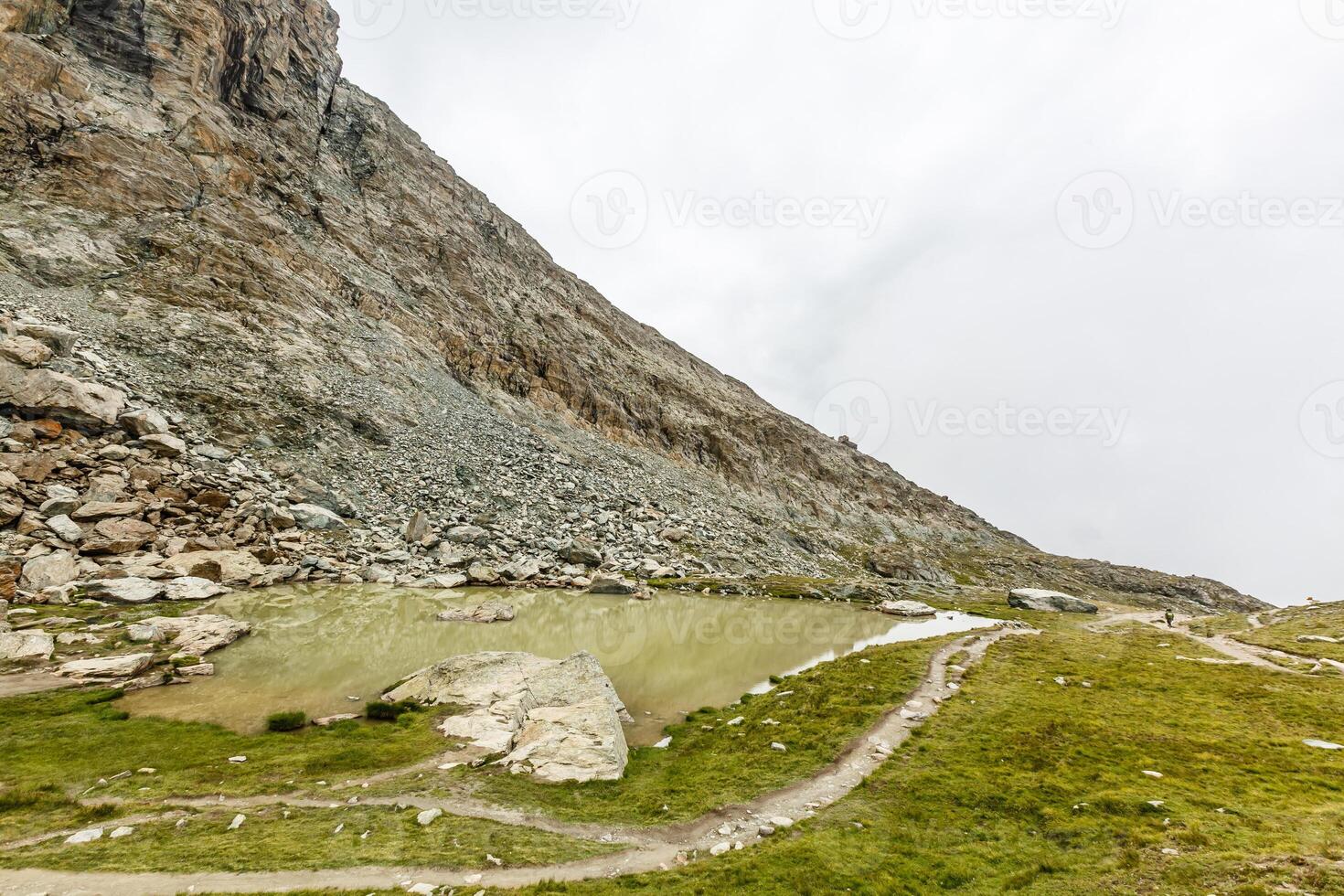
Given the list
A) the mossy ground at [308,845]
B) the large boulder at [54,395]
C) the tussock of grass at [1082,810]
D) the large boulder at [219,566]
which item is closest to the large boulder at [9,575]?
the large boulder at [219,566]

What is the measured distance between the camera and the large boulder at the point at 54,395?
122 ft

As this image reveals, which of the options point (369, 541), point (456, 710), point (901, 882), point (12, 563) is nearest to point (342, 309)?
point (369, 541)

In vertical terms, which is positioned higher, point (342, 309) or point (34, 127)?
point (34, 127)

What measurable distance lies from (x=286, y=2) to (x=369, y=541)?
384 feet

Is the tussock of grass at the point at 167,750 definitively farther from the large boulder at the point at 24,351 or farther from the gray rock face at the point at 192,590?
the large boulder at the point at 24,351

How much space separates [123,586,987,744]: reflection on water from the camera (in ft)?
76.0

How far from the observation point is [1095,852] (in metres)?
11.8

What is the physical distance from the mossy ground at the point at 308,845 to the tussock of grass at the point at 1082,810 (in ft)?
7.65

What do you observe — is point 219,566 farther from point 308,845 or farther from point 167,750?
point 308,845

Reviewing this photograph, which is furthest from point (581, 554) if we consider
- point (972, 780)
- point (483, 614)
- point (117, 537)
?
point (972, 780)

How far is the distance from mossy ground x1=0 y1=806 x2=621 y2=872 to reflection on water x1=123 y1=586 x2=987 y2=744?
29.9ft

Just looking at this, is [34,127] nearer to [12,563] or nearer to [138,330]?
[138,330]

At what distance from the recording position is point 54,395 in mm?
38250

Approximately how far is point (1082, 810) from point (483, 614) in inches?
1367
